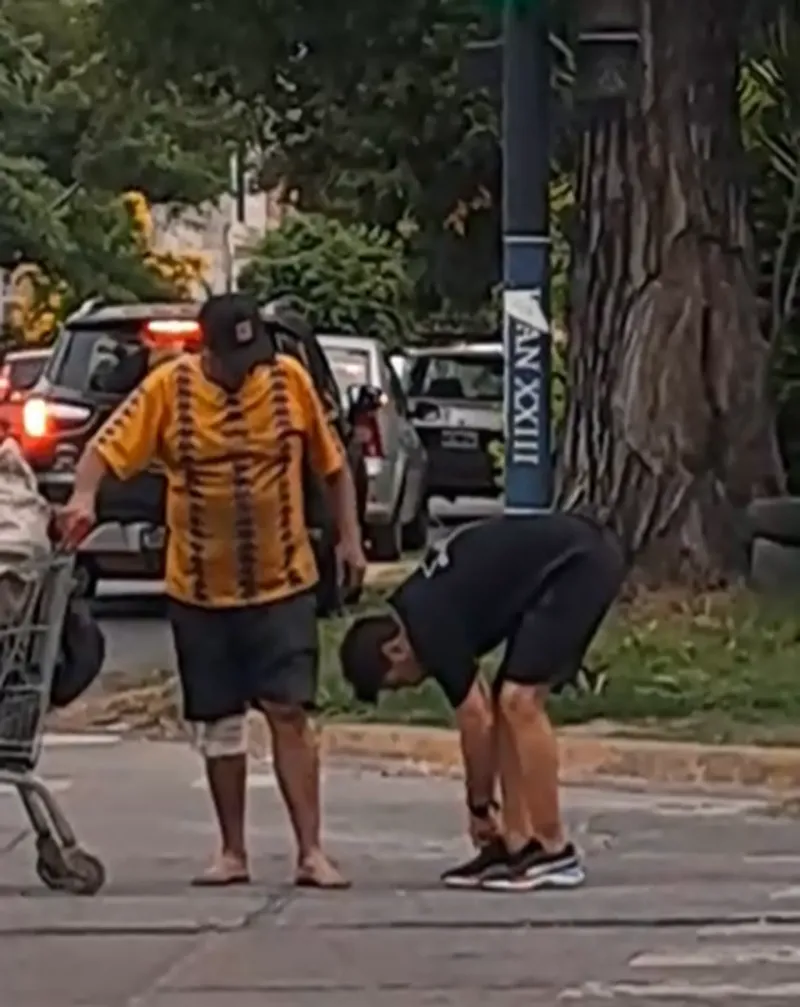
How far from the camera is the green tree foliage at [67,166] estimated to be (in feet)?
142

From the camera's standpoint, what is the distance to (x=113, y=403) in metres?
19.9

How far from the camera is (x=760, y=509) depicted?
55.6ft

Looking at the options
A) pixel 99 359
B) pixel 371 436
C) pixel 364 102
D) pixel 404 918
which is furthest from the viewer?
pixel 364 102

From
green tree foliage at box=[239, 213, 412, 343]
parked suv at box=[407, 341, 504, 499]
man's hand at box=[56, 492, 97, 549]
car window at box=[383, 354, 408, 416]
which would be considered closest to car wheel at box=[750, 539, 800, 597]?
man's hand at box=[56, 492, 97, 549]

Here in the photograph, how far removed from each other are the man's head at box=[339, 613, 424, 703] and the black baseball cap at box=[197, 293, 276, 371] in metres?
0.93

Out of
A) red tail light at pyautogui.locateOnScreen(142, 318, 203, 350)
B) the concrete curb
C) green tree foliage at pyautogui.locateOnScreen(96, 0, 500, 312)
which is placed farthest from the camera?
Result: green tree foliage at pyautogui.locateOnScreen(96, 0, 500, 312)

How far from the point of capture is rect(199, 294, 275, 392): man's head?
33.3ft

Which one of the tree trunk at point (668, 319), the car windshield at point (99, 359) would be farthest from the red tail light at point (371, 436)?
the tree trunk at point (668, 319)

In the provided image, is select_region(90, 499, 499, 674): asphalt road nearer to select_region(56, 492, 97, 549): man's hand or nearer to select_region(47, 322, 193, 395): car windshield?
select_region(47, 322, 193, 395): car windshield

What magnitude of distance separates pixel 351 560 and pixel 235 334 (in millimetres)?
784

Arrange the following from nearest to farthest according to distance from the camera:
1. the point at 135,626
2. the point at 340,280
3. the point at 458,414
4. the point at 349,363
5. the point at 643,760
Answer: the point at 643,760 → the point at 135,626 → the point at 349,363 → the point at 458,414 → the point at 340,280

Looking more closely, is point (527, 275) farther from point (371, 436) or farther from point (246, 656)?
point (371, 436)

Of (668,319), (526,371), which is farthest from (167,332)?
(526,371)

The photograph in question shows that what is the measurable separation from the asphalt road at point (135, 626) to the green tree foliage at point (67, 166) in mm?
17239
